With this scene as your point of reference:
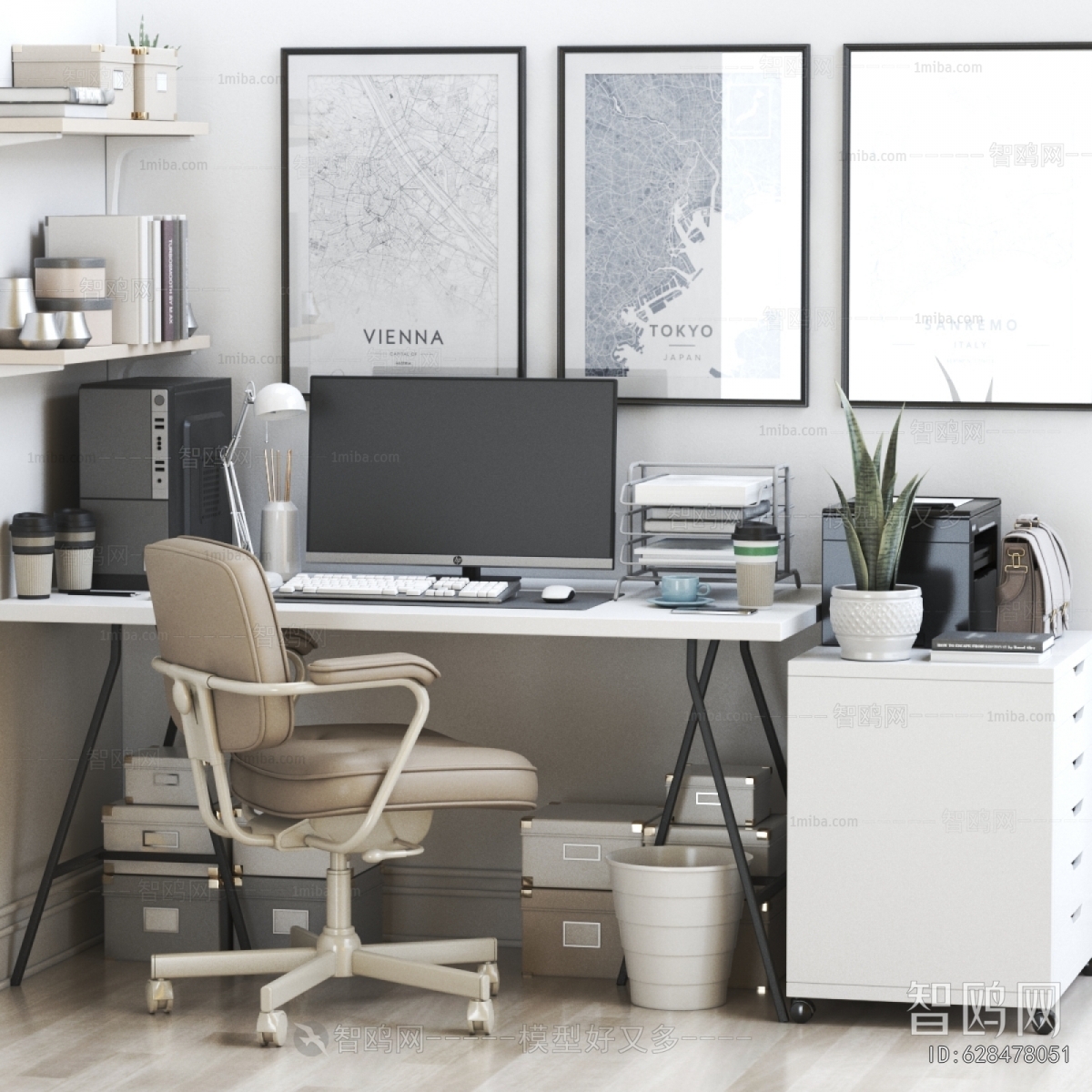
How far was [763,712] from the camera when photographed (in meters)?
3.95

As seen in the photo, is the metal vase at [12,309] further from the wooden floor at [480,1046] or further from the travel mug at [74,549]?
the wooden floor at [480,1046]

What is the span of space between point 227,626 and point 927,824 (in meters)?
1.38

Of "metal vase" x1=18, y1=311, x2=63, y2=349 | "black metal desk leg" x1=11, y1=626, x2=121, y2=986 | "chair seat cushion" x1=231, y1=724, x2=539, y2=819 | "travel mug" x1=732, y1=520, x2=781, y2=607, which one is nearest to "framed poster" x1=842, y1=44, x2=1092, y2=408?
"travel mug" x1=732, y1=520, x2=781, y2=607

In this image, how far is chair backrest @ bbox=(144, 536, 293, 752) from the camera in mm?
3340

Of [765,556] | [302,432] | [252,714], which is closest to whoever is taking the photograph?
[252,714]

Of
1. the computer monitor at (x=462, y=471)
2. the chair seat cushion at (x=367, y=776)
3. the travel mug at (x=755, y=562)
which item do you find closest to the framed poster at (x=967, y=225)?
the travel mug at (x=755, y=562)

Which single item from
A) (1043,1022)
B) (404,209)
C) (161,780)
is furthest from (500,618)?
(1043,1022)

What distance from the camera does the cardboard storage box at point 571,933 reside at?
12.9ft

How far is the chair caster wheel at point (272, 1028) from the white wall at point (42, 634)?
77 centimetres

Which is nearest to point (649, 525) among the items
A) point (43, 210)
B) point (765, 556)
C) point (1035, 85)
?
point (765, 556)

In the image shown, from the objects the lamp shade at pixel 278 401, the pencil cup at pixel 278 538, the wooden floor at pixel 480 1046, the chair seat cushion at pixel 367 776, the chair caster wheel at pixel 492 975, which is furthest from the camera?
the pencil cup at pixel 278 538

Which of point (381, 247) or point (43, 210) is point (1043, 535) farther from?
point (43, 210)

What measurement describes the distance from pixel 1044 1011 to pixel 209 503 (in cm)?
211

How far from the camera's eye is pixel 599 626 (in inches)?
140
